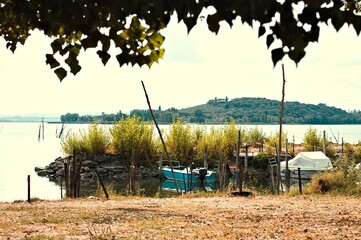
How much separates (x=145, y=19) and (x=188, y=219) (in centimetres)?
883

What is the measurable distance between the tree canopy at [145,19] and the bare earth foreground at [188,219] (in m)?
4.53

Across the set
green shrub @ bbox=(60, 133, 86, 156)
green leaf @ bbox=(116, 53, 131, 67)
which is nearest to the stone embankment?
green shrub @ bbox=(60, 133, 86, 156)

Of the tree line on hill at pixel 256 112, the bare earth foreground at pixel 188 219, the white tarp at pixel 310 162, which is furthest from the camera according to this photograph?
the tree line on hill at pixel 256 112

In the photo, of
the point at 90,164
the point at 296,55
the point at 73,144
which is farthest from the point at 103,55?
the point at 73,144

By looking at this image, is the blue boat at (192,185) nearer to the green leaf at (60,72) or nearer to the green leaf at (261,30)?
the green leaf at (60,72)

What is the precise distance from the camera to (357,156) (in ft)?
133

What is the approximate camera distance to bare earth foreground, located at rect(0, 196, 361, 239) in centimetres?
1020

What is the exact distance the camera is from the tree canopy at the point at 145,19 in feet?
10.2

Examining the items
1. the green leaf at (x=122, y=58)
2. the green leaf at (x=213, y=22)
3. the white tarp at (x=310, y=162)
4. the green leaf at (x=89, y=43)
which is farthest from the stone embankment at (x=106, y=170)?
the green leaf at (x=213, y=22)

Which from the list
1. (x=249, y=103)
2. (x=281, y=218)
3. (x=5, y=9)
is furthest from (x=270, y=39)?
(x=249, y=103)

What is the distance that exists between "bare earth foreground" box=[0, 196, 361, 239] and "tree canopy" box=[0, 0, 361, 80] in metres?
4.53

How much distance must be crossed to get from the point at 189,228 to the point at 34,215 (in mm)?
3859

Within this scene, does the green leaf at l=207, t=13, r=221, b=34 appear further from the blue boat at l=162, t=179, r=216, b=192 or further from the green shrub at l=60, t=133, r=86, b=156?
the green shrub at l=60, t=133, r=86, b=156

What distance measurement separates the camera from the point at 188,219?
12.1 m
